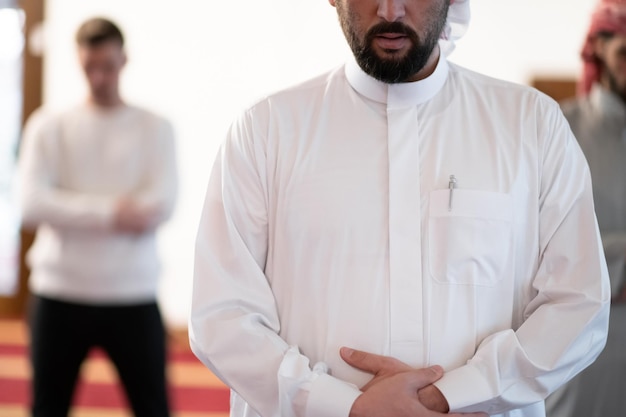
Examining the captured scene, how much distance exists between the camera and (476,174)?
1658 millimetres

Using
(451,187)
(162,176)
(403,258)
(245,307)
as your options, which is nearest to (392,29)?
(451,187)

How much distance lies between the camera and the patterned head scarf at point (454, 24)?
183cm

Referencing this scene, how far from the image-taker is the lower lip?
1.62 meters

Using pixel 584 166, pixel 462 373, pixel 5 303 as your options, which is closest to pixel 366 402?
pixel 462 373

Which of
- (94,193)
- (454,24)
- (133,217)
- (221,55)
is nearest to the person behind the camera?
(454,24)

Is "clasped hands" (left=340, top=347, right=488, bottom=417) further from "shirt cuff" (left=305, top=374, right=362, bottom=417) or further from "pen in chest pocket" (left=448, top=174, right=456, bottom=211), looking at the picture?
"pen in chest pocket" (left=448, top=174, right=456, bottom=211)

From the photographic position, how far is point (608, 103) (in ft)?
8.20

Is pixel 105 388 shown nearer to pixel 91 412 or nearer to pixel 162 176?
pixel 91 412

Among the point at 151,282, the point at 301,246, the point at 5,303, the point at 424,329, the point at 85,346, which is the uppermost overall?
the point at 301,246

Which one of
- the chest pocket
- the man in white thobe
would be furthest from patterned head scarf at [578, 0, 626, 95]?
the chest pocket

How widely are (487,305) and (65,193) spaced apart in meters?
1.87

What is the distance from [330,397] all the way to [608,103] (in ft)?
4.49

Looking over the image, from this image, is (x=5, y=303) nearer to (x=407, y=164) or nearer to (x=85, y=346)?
(x=85, y=346)

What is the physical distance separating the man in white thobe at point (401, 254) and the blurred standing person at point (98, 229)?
1380 millimetres
